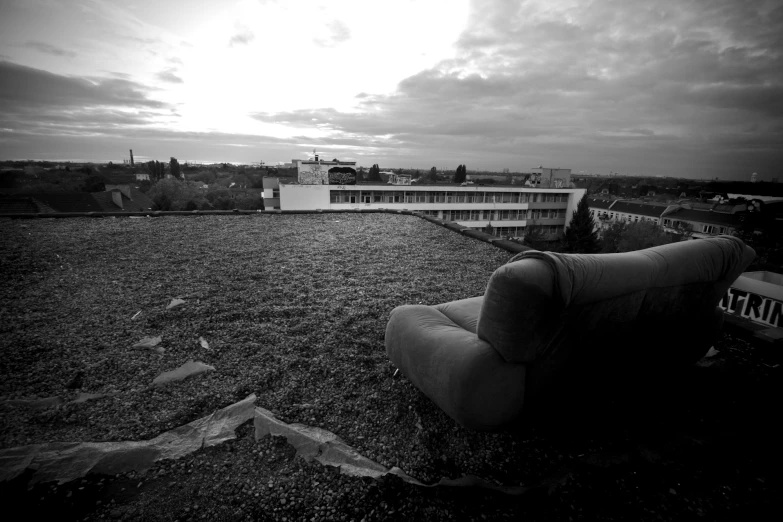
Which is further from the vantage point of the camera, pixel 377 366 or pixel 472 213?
pixel 472 213

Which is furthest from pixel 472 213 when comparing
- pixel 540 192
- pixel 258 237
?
pixel 258 237

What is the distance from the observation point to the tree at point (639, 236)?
31312mm

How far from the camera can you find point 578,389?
1.84m

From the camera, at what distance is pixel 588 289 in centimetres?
151

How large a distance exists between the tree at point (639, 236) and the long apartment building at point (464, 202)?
11.4 m

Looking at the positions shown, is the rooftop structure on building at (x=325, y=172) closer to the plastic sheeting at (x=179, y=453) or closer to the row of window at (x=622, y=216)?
the plastic sheeting at (x=179, y=453)

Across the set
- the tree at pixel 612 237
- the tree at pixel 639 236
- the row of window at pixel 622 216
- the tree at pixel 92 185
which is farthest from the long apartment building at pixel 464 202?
the tree at pixel 92 185

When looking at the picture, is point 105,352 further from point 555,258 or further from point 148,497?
point 555,258

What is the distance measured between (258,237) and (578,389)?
21.1 feet

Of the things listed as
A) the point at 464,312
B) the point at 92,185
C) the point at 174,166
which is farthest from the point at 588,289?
the point at 174,166

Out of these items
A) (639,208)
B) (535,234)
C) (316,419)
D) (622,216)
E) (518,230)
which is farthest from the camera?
(622,216)

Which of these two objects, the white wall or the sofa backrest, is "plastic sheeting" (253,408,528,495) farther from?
the white wall

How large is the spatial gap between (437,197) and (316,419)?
38.1m

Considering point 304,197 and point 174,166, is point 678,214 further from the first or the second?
point 174,166
